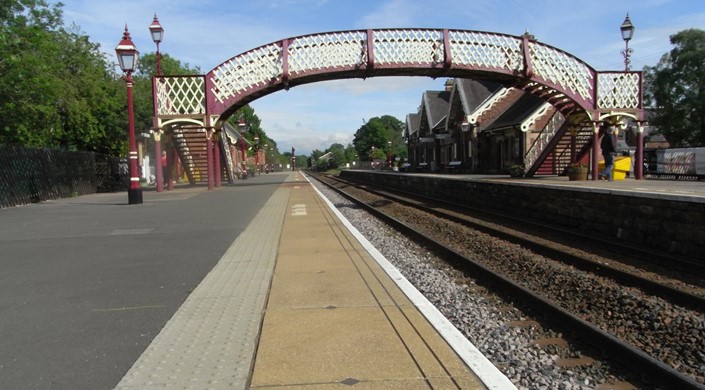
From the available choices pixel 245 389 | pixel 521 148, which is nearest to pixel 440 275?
pixel 245 389

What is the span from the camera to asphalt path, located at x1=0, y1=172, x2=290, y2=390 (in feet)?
12.1

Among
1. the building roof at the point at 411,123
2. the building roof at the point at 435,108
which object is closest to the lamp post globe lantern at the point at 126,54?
the building roof at the point at 435,108

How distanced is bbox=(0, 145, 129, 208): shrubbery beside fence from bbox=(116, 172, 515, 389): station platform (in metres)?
13.9

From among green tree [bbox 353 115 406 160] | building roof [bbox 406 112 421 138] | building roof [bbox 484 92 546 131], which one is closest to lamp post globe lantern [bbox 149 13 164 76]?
building roof [bbox 484 92 546 131]

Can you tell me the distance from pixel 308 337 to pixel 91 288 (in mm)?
3171

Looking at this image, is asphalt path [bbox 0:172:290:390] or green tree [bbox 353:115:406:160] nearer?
asphalt path [bbox 0:172:290:390]

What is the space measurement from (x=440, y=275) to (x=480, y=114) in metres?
35.4

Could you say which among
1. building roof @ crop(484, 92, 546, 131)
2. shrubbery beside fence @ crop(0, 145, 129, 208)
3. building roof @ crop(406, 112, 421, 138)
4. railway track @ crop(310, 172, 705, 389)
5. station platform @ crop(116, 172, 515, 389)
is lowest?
railway track @ crop(310, 172, 705, 389)

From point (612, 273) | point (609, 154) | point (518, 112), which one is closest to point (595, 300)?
point (612, 273)

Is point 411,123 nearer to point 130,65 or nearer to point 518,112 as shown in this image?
point 518,112

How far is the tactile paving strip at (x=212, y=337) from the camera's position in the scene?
132 inches

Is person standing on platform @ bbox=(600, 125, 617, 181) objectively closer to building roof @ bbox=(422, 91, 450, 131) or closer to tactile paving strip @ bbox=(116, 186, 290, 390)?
tactile paving strip @ bbox=(116, 186, 290, 390)

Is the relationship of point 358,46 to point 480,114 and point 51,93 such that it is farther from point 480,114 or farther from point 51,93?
point 480,114

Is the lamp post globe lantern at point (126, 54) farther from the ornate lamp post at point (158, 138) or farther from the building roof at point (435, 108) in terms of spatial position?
the building roof at point (435, 108)
